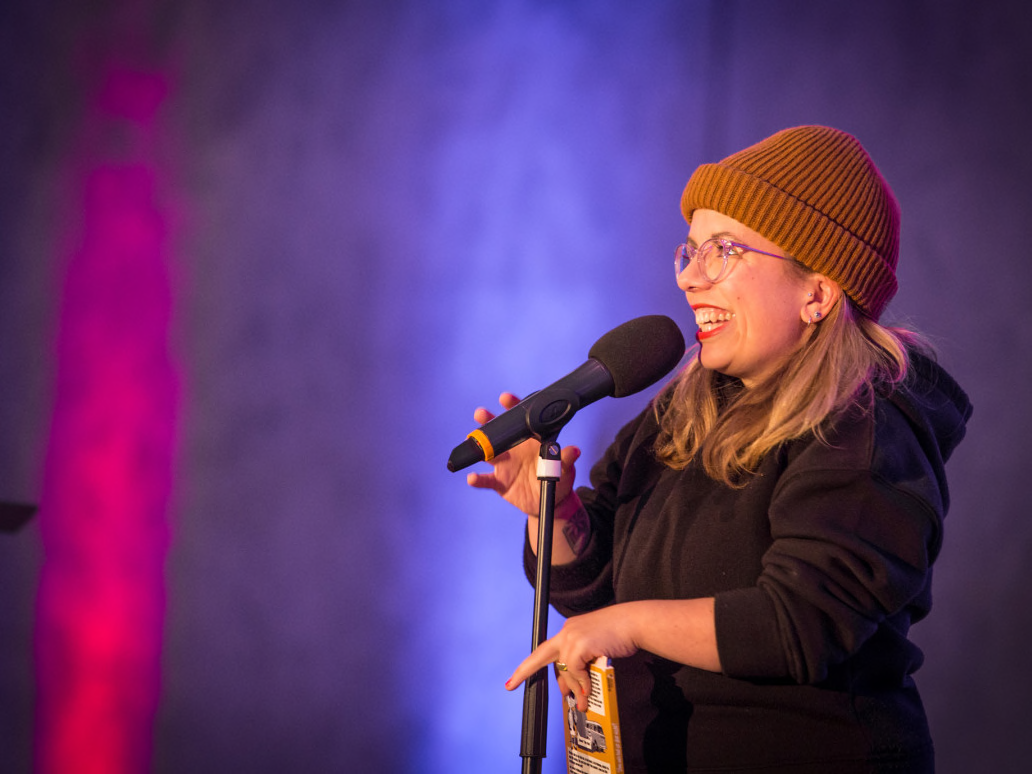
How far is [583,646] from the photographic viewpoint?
1087 mm

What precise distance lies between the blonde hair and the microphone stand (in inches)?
13.9

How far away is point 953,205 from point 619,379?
6.30 feet

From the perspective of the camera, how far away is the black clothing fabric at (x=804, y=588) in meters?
1.08

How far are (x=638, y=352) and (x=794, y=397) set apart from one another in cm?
27

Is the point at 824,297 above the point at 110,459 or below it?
above

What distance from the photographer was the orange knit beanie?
4.47 ft

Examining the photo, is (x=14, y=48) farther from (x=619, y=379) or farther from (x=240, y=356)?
(x=619, y=379)

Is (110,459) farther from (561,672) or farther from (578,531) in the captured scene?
(561,672)

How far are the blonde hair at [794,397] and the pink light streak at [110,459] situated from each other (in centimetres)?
123

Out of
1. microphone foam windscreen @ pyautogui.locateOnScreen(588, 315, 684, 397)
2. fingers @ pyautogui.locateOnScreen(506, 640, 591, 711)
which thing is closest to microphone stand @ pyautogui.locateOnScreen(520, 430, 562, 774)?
fingers @ pyautogui.locateOnScreen(506, 640, 591, 711)

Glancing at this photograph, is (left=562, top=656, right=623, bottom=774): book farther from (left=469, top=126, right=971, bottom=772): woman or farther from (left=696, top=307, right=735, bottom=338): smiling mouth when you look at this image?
A: (left=696, top=307, right=735, bottom=338): smiling mouth

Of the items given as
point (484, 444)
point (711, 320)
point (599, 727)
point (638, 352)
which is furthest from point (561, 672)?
point (711, 320)

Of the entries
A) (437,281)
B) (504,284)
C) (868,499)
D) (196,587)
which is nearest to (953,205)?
(504,284)

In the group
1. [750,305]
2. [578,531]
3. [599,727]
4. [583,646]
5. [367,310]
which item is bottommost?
[599,727]
